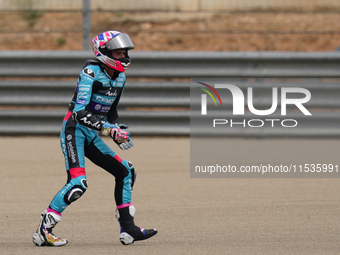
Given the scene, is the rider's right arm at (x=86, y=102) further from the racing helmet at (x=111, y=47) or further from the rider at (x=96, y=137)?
the racing helmet at (x=111, y=47)

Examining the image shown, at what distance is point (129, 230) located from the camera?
15.7 feet

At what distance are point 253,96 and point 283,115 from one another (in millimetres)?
578

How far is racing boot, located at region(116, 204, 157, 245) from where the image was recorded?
4766 millimetres

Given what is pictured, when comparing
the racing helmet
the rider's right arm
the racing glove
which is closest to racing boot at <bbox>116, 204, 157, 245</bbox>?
the racing glove

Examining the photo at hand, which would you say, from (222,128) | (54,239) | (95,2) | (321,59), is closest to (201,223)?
(54,239)

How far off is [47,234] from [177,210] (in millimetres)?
1617

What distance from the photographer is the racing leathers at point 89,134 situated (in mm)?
4680

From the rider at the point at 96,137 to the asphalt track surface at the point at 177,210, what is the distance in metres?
0.19

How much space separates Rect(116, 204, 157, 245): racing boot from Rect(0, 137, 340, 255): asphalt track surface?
0.07 metres

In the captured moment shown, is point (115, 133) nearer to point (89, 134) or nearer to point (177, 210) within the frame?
point (89, 134)

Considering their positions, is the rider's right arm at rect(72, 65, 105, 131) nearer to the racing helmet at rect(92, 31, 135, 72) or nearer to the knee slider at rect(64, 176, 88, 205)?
the racing helmet at rect(92, 31, 135, 72)

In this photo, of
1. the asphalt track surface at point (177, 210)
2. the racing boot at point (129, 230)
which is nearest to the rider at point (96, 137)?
the racing boot at point (129, 230)

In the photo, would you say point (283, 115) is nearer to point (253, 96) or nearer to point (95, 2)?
point (253, 96)

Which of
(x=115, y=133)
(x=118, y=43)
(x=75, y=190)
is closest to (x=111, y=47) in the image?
(x=118, y=43)
